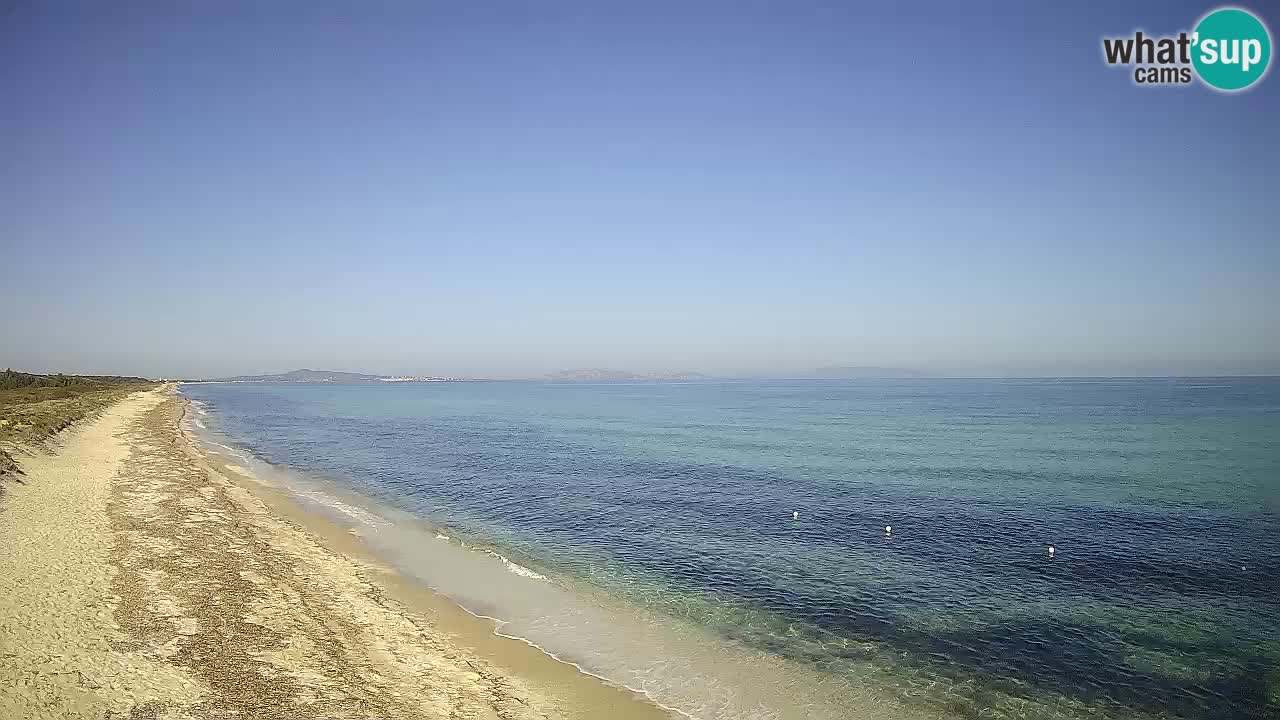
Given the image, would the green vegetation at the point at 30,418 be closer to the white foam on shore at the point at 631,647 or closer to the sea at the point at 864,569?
the sea at the point at 864,569

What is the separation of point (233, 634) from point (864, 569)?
16.3m

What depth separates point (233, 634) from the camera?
1238cm

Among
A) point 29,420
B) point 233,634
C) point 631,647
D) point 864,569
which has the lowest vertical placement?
point 864,569

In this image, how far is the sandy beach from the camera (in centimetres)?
1010

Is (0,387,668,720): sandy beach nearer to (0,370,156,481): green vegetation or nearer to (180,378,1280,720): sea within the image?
(180,378,1280,720): sea

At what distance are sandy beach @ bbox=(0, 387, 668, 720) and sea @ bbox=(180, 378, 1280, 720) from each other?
1.42 meters

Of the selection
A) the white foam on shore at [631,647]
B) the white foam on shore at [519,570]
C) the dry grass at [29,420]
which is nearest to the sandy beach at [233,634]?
the white foam on shore at [631,647]

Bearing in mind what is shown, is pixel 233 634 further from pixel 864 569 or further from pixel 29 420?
pixel 29 420

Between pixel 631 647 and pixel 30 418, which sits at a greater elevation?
pixel 30 418

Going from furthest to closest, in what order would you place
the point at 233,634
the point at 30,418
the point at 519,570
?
1. the point at 30,418
2. the point at 519,570
3. the point at 233,634

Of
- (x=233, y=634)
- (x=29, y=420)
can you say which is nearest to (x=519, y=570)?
(x=233, y=634)

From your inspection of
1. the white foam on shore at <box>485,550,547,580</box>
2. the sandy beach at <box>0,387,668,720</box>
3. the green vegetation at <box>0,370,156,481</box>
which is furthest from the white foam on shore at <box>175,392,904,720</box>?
the green vegetation at <box>0,370,156,481</box>

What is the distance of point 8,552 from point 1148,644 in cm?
2814

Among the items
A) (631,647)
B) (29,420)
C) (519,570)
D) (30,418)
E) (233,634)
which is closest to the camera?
(233,634)
